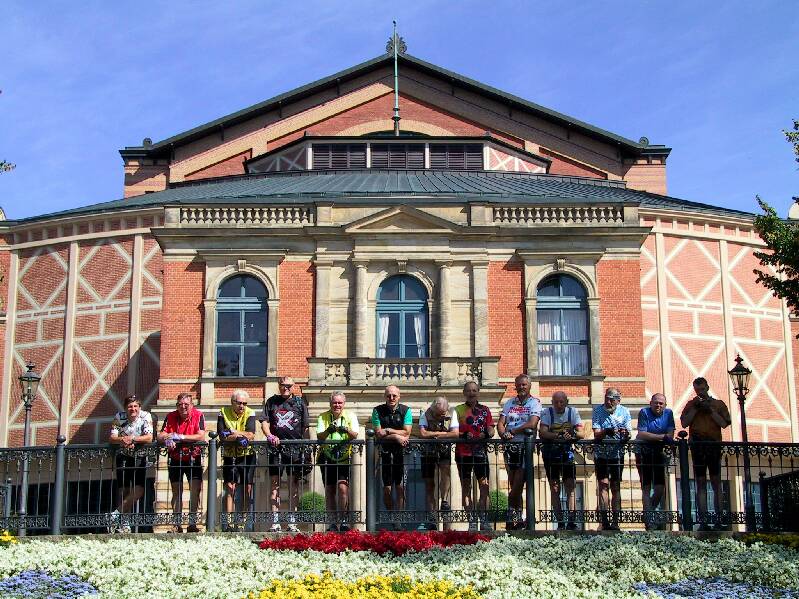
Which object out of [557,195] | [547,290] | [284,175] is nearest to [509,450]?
[547,290]

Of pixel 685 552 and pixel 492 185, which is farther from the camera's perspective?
pixel 492 185

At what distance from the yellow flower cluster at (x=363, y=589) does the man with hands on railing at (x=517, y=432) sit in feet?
11.9

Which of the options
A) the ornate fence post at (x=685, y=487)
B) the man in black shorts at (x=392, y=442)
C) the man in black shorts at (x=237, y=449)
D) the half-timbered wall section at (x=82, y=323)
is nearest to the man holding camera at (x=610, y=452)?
the ornate fence post at (x=685, y=487)

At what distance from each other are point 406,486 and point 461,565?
11.3 ft

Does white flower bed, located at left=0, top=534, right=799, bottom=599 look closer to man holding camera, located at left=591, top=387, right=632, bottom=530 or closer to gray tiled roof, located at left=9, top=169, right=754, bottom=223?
man holding camera, located at left=591, top=387, right=632, bottom=530

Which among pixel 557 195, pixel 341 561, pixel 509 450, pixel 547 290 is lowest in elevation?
pixel 341 561

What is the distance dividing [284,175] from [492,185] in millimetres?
7603

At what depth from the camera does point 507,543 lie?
15.0m

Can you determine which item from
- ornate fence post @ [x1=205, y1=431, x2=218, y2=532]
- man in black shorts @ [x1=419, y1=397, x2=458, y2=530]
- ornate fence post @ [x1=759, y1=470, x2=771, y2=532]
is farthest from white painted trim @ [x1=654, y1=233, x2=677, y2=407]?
ornate fence post @ [x1=205, y1=431, x2=218, y2=532]

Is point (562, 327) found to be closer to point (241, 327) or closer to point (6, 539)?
point (241, 327)

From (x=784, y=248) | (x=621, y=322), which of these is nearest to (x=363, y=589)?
(x=784, y=248)

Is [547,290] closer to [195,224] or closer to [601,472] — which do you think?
[195,224]

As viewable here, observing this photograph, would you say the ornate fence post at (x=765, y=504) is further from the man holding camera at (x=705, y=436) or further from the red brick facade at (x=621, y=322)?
the red brick facade at (x=621, y=322)

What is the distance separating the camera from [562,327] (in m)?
30.4
